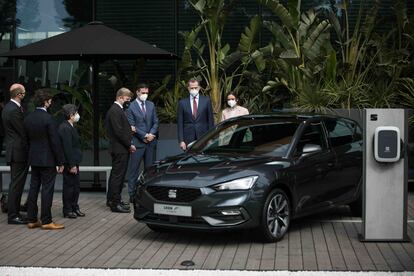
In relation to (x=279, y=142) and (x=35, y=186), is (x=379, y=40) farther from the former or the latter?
(x=35, y=186)

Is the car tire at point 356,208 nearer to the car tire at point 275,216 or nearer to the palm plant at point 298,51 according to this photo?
the car tire at point 275,216

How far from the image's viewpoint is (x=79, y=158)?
9750 mm

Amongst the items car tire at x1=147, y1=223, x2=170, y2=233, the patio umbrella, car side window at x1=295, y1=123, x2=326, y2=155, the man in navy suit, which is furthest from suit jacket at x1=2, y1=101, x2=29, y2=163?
car side window at x1=295, y1=123, x2=326, y2=155

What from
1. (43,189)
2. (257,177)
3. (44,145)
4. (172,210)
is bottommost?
(172,210)

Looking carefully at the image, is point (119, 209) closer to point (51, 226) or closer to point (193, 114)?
point (51, 226)

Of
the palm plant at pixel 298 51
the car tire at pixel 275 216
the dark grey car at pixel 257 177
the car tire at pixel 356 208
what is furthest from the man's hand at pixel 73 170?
the palm plant at pixel 298 51

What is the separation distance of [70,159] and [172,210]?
7.98 ft

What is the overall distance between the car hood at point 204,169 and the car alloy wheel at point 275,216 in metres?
0.37

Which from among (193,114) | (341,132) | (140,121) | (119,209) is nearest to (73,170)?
(119,209)

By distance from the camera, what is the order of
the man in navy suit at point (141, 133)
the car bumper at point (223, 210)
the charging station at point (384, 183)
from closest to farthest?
1. the car bumper at point (223, 210)
2. the charging station at point (384, 183)
3. the man in navy suit at point (141, 133)

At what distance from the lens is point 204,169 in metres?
7.96

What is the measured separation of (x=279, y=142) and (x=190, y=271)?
2626mm

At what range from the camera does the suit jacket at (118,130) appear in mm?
10211

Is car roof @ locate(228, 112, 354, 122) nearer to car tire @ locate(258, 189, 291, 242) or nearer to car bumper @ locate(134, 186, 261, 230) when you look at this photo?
car tire @ locate(258, 189, 291, 242)
